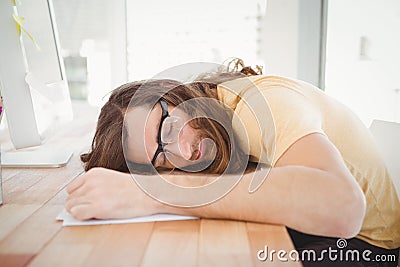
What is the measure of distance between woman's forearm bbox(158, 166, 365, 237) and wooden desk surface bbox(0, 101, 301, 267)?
0.02 m

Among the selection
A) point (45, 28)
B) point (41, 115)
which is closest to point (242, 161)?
point (41, 115)

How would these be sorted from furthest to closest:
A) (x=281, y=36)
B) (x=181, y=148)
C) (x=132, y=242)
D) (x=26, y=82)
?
(x=281, y=36)
(x=26, y=82)
(x=181, y=148)
(x=132, y=242)

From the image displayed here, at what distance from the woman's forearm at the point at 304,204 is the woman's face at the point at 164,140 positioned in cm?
25

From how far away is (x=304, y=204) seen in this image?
758 millimetres

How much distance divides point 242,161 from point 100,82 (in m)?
1.74

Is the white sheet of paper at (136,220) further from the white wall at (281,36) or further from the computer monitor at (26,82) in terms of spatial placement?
the white wall at (281,36)

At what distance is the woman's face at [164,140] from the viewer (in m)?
1.02

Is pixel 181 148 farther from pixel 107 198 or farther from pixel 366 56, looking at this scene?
pixel 366 56

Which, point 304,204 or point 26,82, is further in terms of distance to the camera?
point 26,82

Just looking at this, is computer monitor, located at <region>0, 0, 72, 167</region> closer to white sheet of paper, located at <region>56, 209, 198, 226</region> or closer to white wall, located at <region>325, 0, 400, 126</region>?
white sheet of paper, located at <region>56, 209, 198, 226</region>

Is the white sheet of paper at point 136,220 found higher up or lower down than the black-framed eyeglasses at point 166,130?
lower down

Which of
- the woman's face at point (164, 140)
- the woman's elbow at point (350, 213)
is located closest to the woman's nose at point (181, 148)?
the woman's face at point (164, 140)

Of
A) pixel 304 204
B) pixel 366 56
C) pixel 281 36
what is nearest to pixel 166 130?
pixel 304 204

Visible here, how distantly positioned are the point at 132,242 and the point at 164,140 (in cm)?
34
